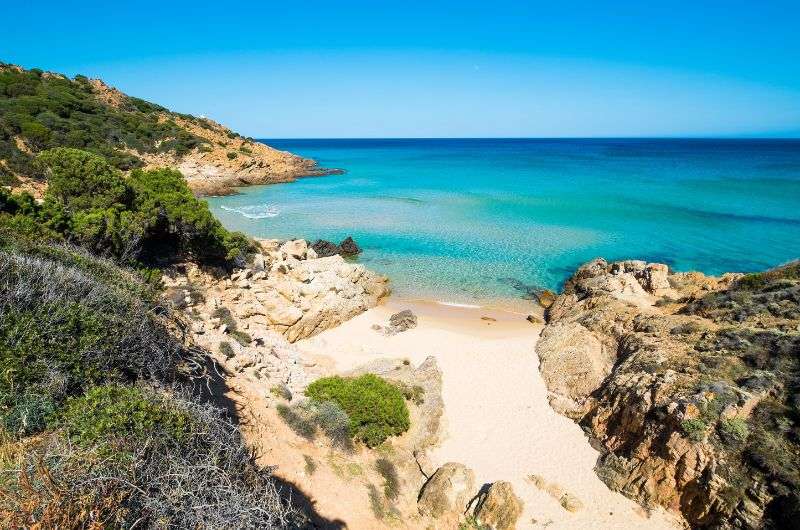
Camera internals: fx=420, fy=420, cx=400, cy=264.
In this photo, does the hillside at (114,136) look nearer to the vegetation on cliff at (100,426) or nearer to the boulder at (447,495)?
the vegetation on cliff at (100,426)

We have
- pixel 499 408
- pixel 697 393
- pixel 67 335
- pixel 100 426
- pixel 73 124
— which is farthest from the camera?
pixel 73 124

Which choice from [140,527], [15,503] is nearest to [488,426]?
[140,527]

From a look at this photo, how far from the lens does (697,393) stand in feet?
35.0

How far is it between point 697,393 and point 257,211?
38327 mm

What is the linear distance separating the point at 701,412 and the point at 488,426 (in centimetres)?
557

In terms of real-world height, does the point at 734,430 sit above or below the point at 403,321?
above

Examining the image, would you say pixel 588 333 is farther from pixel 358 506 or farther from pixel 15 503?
pixel 15 503

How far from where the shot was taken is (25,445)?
5.15m

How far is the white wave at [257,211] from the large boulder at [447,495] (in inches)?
1282

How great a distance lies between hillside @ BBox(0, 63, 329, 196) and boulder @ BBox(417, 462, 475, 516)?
31.5m

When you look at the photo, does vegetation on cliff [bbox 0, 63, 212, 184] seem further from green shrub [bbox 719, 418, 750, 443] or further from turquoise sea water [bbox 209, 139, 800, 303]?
green shrub [bbox 719, 418, 750, 443]

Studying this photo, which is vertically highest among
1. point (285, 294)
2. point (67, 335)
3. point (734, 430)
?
point (67, 335)

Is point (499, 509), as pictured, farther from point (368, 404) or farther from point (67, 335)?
point (67, 335)

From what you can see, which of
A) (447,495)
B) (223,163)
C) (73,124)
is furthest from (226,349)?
(223,163)
